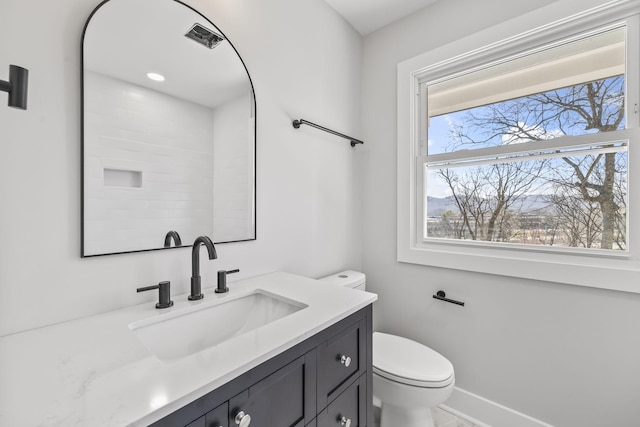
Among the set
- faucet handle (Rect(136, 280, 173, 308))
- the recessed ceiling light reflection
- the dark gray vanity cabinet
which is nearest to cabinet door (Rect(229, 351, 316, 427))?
the dark gray vanity cabinet

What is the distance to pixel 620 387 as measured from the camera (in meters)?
1.23

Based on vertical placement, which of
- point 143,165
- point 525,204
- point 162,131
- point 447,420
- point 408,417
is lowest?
point 447,420

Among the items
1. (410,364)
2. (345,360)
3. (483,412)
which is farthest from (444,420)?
(345,360)

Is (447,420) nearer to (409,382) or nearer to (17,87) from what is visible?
(409,382)

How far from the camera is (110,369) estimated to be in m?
0.58

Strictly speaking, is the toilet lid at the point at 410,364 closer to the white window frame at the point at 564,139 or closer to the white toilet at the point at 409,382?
the white toilet at the point at 409,382

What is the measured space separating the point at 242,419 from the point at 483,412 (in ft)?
5.21

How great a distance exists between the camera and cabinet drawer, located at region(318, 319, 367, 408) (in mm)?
854

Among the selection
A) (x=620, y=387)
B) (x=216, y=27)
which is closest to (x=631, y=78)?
(x=620, y=387)

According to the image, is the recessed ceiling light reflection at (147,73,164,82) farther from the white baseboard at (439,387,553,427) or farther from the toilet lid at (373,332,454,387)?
the white baseboard at (439,387,553,427)

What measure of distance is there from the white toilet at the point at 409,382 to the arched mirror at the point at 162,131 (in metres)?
0.94

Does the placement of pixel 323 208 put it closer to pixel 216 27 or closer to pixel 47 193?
pixel 216 27

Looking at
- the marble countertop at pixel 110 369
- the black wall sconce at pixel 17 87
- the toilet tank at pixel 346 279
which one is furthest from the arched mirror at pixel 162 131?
the toilet tank at pixel 346 279

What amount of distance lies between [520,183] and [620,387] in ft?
3.35
